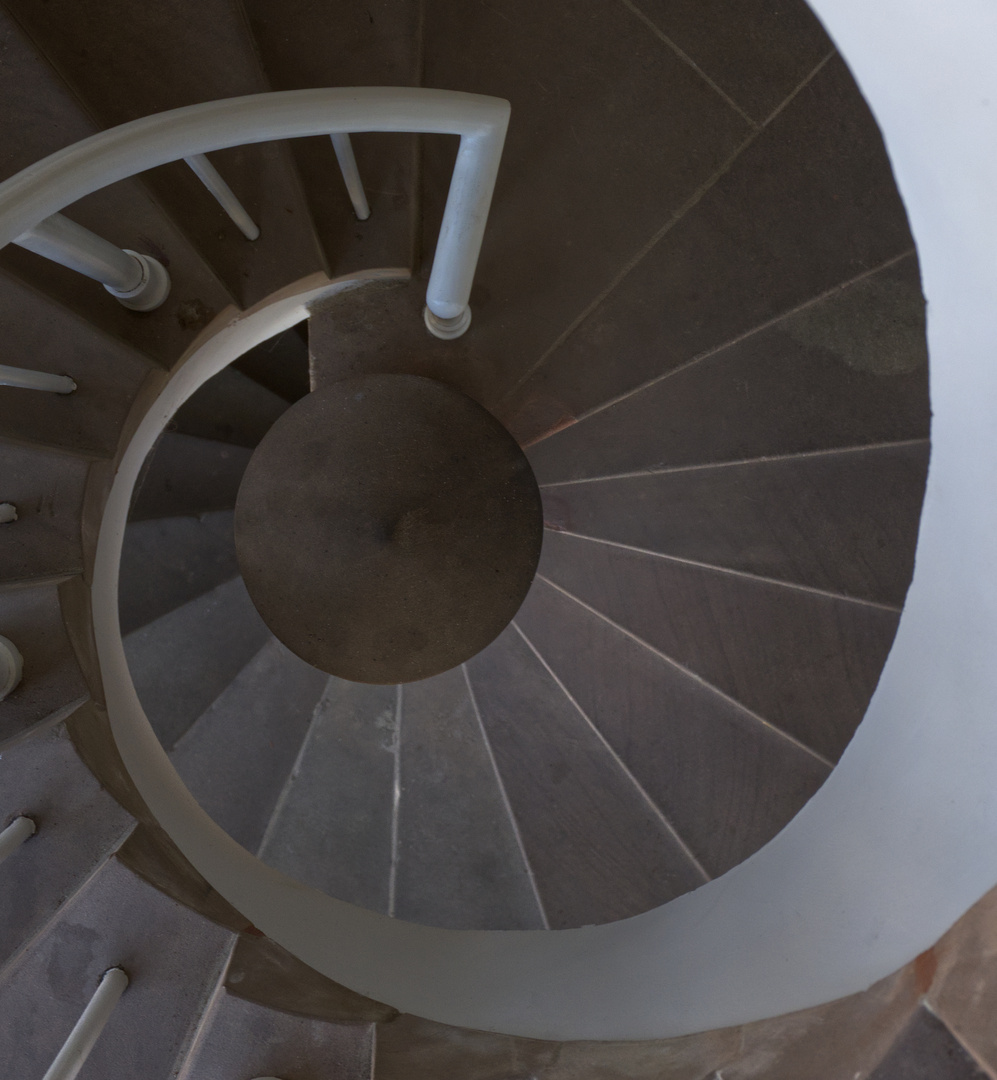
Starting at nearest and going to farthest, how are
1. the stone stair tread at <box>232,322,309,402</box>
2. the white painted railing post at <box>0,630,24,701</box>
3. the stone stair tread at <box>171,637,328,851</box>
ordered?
the white painted railing post at <box>0,630,24,701</box> → the stone stair tread at <box>171,637,328,851</box> → the stone stair tread at <box>232,322,309,402</box>

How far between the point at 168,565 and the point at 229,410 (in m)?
1.16

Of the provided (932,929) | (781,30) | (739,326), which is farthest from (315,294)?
(932,929)

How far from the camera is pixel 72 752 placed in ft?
9.30

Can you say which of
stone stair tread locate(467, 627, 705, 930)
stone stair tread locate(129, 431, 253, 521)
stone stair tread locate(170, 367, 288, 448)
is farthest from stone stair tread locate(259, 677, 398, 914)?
stone stair tread locate(170, 367, 288, 448)

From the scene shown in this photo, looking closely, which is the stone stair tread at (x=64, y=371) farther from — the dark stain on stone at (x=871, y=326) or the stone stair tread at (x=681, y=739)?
the dark stain on stone at (x=871, y=326)

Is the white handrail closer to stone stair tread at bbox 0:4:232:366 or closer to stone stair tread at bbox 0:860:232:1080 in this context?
stone stair tread at bbox 0:4:232:366

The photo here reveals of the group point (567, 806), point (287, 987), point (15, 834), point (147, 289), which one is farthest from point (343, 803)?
point (147, 289)

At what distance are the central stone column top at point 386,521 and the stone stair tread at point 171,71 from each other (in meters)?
1.07

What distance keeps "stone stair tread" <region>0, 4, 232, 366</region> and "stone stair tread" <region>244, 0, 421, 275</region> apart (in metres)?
0.61

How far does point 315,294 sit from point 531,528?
1.47 meters

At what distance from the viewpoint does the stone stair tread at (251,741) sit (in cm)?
486

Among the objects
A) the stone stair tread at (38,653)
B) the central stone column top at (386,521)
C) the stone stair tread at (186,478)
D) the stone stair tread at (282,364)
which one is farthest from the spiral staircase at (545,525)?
the stone stair tread at (282,364)

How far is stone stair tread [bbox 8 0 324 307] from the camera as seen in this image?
2998 millimetres

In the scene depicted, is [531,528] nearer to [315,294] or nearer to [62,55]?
[315,294]
